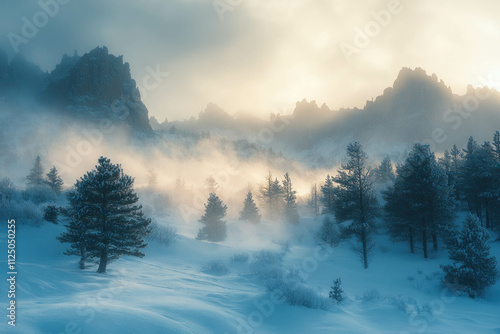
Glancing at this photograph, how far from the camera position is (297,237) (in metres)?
39.8

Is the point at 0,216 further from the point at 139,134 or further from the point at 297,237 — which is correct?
the point at 139,134

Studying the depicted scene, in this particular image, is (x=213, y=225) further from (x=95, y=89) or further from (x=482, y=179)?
(x=95, y=89)

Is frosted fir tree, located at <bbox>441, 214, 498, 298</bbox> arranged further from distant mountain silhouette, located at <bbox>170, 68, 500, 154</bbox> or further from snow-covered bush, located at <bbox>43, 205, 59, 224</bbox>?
distant mountain silhouette, located at <bbox>170, 68, 500, 154</bbox>

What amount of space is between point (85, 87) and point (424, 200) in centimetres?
14279

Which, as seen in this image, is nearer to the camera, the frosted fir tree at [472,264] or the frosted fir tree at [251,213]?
the frosted fir tree at [472,264]

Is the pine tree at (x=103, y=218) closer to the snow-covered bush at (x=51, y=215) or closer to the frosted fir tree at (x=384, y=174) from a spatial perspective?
the snow-covered bush at (x=51, y=215)

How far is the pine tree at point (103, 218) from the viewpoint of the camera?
1284cm

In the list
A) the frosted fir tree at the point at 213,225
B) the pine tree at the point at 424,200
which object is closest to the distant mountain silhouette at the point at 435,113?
the pine tree at the point at 424,200

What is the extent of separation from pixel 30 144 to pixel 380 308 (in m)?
121

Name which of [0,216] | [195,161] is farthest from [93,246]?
[195,161]

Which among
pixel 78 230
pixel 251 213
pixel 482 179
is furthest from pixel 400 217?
pixel 251 213

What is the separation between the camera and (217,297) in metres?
9.11

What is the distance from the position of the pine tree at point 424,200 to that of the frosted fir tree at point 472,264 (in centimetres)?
614

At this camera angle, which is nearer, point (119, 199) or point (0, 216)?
point (119, 199)
